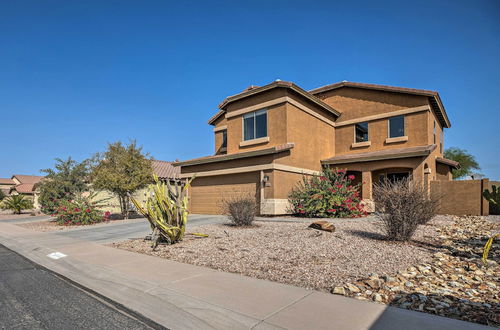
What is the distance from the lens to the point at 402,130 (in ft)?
65.7

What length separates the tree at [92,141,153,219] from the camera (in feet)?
61.2

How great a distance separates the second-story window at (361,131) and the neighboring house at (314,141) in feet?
0.21

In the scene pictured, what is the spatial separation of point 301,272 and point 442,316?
8.15ft

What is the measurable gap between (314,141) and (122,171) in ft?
39.3

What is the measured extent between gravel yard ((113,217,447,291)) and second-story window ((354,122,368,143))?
11.9 meters

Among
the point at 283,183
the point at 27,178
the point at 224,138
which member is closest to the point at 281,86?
the point at 283,183

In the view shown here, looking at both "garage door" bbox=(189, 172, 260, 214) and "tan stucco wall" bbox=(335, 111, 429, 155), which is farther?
"tan stucco wall" bbox=(335, 111, 429, 155)

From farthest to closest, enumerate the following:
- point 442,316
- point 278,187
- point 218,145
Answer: point 218,145, point 278,187, point 442,316

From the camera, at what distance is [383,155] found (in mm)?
18359

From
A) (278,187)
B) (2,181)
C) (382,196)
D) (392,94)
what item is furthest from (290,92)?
(2,181)

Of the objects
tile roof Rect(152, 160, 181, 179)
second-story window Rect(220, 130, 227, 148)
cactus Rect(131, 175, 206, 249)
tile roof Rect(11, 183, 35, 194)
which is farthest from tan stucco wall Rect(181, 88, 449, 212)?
tile roof Rect(11, 183, 35, 194)

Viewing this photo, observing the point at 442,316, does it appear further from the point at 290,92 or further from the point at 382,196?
the point at 290,92

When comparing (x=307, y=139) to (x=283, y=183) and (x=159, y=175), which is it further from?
(x=159, y=175)

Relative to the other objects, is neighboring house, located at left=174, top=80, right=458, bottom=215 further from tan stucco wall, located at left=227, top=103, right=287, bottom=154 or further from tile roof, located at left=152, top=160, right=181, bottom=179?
tile roof, located at left=152, top=160, right=181, bottom=179
